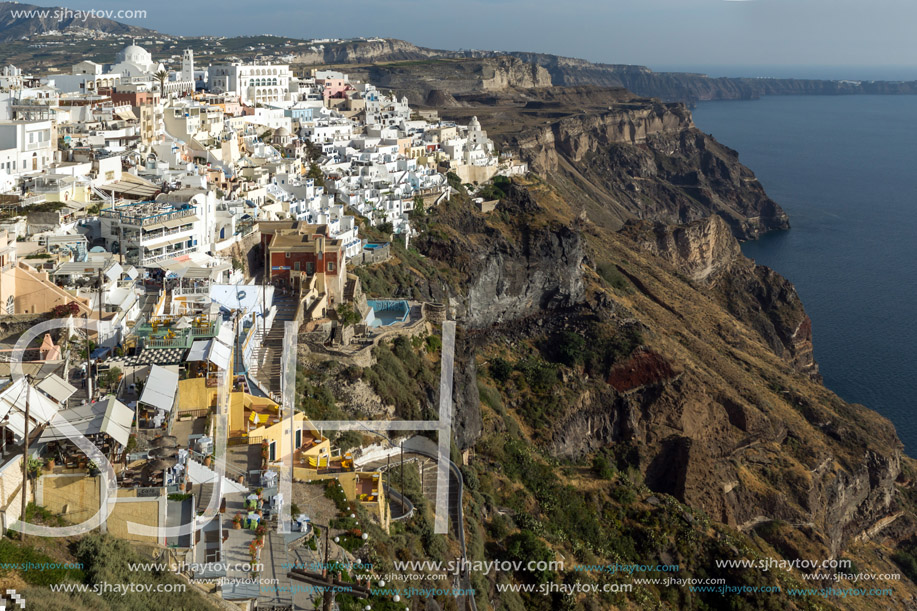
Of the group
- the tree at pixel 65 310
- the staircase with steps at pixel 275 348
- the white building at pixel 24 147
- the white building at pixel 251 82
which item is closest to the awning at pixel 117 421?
the staircase with steps at pixel 275 348

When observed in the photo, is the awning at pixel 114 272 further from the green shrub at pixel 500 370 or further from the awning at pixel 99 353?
the green shrub at pixel 500 370

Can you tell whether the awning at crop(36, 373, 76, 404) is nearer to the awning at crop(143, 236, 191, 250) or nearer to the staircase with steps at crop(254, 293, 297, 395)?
the staircase with steps at crop(254, 293, 297, 395)

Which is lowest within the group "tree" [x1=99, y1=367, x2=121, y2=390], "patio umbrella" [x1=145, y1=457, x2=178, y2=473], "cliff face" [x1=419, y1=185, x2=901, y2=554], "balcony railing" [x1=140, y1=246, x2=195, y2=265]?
"cliff face" [x1=419, y1=185, x2=901, y2=554]

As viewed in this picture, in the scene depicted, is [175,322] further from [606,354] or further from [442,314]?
[606,354]

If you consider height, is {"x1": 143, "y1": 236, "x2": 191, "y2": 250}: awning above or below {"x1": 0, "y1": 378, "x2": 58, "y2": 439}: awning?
above

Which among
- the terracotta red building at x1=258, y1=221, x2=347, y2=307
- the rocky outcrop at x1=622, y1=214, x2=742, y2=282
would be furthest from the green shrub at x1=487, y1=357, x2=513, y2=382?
the rocky outcrop at x1=622, y1=214, x2=742, y2=282

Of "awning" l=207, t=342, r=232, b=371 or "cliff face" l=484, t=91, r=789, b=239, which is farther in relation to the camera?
"cliff face" l=484, t=91, r=789, b=239
